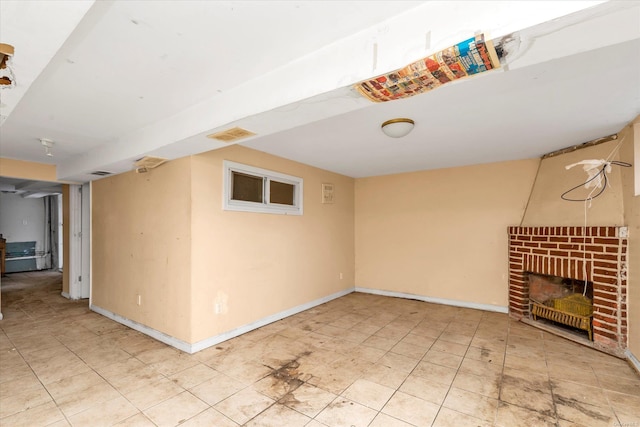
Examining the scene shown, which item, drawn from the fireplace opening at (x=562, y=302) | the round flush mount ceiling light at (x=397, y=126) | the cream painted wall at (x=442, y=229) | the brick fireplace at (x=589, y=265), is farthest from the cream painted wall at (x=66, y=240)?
the fireplace opening at (x=562, y=302)

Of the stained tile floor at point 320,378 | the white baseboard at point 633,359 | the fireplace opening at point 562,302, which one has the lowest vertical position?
the stained tile floor at point 320,378

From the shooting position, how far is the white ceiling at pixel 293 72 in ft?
3.63

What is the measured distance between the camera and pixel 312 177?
183 inches

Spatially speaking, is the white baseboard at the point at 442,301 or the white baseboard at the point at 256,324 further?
the white baseboard at the point at 442,301

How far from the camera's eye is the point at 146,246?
3.48 m

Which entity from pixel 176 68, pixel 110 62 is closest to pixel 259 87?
pixel 176 68

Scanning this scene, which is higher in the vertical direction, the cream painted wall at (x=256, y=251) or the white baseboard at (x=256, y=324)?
the cream painted wall at (x=256, y=251)

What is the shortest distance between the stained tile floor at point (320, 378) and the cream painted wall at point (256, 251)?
0.37 m

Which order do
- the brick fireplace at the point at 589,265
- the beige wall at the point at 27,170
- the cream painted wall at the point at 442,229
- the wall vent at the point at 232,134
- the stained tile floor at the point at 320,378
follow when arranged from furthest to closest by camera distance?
the cream painted wall at the point at 442,229 < the beige wall at the point at 27,170 < the brick fireplace at the point at 589,265 < the wall vent at the point at 232,134 < the stained tile floor at the point at 320,378

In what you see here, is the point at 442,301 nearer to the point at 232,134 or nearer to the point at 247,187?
the point at 247,187

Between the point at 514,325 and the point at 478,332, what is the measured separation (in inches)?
25.1

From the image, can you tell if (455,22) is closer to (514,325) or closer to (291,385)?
(291,385)

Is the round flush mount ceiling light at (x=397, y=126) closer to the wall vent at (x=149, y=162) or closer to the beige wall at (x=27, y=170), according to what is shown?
the wall vent at (x=149, y=162)

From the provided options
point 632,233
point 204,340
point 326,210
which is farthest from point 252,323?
point 632,233
